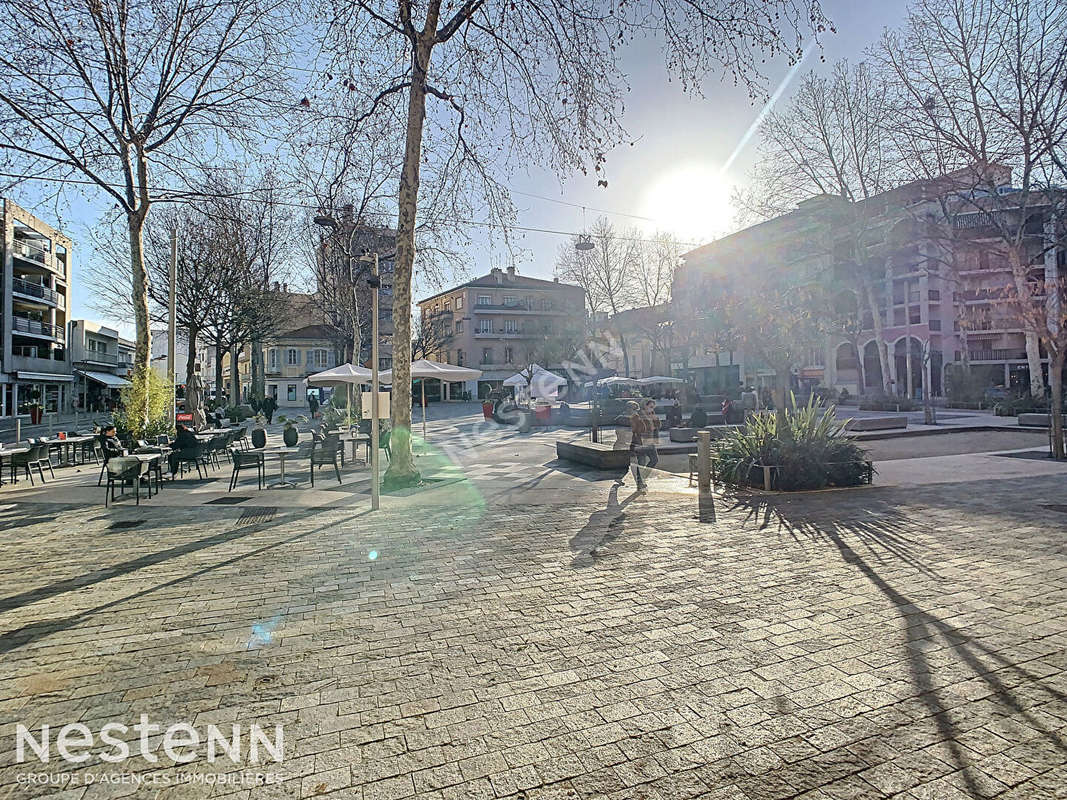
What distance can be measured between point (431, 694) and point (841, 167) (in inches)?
1570

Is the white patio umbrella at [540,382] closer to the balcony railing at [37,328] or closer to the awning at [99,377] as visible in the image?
the balcony railing at [37,328]

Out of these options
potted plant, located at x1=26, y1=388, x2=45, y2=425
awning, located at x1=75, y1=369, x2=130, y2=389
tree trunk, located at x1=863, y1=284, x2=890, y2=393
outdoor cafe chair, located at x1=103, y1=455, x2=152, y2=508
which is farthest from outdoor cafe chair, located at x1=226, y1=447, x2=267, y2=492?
awning, located at x1=75, y1=369, x2=130, y2=389

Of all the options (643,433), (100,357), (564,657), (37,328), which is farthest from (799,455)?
(100,357)

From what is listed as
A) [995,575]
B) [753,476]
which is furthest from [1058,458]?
[995,575]

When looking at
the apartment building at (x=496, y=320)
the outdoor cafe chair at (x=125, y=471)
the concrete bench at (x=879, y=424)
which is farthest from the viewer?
the apartment building at (x=496, y=320)

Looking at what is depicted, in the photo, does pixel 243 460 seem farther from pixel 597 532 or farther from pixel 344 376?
pixel 344 376

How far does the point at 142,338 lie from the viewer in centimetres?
1515

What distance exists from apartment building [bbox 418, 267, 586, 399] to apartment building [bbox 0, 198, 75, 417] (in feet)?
101

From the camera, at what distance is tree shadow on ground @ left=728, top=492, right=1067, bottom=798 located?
2.88 metres

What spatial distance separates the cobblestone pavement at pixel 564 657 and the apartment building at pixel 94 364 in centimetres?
4981

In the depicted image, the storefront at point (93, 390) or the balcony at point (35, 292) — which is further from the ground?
the balcony at point (35, 292)

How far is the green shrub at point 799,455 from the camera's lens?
365 inches

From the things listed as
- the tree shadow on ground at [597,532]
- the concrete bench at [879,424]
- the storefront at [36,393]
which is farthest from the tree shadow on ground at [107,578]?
the storefront at [36,393]

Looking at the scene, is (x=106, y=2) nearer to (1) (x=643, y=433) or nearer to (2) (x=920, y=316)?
(1) (x=643, y=433)
